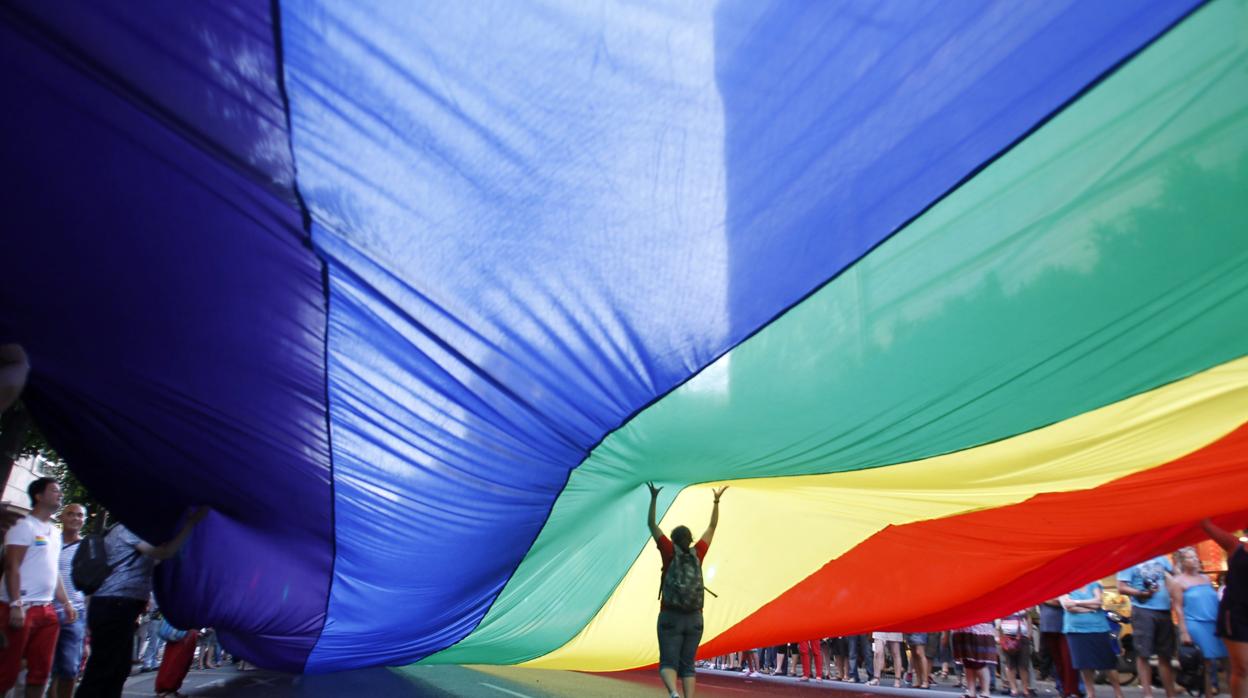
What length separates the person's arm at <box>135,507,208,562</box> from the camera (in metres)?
5.46

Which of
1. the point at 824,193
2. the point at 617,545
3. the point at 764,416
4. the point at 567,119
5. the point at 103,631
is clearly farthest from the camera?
the point at 617,545

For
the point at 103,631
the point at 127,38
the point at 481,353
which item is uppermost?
the point at 127,38

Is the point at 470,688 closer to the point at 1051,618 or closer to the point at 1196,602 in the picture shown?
the point at 1051,618

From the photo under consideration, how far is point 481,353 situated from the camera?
12.2ft

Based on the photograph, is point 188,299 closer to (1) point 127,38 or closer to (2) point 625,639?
(1) point 127,38

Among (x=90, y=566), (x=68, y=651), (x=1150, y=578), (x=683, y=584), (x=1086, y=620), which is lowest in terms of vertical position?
(x=68, y=651)

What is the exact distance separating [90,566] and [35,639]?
518mm

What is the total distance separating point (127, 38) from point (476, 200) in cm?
106

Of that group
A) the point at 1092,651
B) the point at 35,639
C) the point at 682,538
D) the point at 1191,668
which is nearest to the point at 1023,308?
the point at 682,538

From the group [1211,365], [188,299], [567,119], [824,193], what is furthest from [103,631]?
[1211,365]

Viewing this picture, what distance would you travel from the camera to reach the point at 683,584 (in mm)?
5551

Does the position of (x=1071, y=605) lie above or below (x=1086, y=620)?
above

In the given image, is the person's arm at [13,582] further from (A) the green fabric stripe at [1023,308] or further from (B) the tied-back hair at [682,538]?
(B) the tied-back hair at [682,538]

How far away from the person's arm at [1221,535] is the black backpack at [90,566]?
6.32 metres
